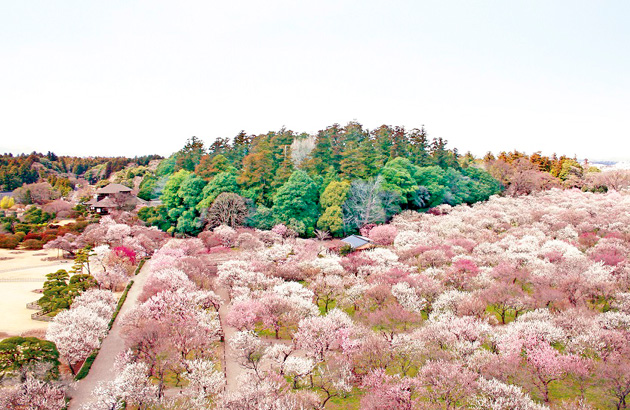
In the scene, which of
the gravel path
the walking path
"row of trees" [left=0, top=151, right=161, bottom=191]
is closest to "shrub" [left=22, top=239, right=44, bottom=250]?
the walking path

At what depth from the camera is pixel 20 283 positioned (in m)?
29.1

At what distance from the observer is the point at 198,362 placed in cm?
1353

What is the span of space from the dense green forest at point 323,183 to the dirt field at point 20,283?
12357mm

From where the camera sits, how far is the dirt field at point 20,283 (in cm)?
2056

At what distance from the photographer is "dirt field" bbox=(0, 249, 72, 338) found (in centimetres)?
2056

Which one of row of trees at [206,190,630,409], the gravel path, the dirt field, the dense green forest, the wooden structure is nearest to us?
row of trees at [206,190,630,409]

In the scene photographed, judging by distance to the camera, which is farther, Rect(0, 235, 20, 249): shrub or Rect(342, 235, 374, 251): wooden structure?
Rect(0, 235, 20, 249): shrub

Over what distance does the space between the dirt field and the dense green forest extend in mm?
12357

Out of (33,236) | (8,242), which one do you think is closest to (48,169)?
(33,236)

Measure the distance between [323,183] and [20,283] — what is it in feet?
97.3

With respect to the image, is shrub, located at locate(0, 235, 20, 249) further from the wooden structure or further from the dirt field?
the wooden structure

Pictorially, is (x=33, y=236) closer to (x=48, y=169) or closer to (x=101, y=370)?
(x=101, y=370)

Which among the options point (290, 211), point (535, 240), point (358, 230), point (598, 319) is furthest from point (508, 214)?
point (598, 319)

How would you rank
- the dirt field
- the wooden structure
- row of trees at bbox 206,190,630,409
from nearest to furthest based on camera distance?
row of trees at bbox 206,190,630,409 < the dirt field < the wooden structure
